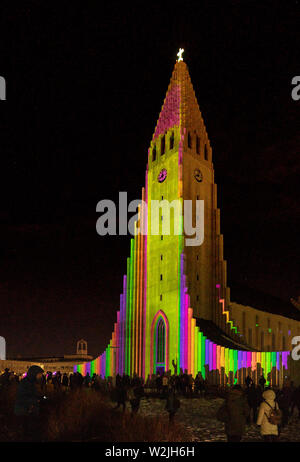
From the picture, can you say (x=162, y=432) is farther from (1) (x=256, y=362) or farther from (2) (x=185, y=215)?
(2) (x=185, y=215)

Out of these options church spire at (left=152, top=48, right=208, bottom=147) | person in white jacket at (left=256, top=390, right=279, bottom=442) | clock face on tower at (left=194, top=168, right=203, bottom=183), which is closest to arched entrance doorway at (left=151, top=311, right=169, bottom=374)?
clock face on tower at (left=194, top=168, right=203, bottom=183)

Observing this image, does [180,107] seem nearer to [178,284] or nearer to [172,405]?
[178,284]

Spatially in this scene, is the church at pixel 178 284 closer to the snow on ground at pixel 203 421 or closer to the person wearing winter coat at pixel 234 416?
the snow on ground at pixel 203 421

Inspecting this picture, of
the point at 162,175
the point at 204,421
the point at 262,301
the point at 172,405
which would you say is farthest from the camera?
the point at 262,301

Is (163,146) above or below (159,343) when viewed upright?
above

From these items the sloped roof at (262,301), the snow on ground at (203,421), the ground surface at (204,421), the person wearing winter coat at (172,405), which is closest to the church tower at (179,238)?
the sloped roof at (262,301)

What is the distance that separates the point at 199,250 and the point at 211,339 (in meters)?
9.60

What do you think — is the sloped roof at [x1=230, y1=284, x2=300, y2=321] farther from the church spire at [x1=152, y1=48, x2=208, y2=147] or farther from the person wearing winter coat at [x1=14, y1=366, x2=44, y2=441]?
the person wearing winter coat at [x1=14, y1=366, x2=44, y2=441]

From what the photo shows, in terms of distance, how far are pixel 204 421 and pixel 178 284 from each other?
25.8m

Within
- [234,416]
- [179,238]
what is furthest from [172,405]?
[179,238]

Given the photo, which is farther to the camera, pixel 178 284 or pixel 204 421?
pixel 178 284

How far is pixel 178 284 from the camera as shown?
43.5 metres

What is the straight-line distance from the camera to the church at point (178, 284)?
4212 cm

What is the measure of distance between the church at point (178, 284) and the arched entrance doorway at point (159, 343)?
0.09 meters
